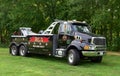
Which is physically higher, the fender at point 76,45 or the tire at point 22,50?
the fender at point 76,45

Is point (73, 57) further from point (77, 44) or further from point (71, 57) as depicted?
point (77, 44)

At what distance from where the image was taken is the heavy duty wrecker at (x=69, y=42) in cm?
1609

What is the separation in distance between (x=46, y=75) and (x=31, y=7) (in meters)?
18.5

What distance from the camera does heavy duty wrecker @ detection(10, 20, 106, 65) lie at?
1609 centimetres

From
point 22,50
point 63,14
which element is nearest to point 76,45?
point 22,50

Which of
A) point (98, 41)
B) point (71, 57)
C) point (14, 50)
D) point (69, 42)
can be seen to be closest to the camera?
point (98, 41)

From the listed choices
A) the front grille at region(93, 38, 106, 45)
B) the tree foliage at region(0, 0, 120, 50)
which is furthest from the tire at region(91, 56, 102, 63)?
the tree foliage at region(0, 0, 120, 50)

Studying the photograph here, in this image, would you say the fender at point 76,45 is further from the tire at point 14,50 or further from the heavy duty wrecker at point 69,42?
the tire at point 14,50

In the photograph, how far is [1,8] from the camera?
32.9m

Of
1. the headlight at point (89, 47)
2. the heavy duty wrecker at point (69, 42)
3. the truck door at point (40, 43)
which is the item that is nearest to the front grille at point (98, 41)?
the heavy duty wrecker at point (69, 42)

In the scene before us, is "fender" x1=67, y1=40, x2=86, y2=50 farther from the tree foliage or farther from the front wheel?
the tree foliage

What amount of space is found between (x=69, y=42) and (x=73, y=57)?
112 cm

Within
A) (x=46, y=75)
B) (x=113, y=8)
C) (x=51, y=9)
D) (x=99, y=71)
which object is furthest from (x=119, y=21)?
Answer: (x=46, y=75)

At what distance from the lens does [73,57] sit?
1619 cm
